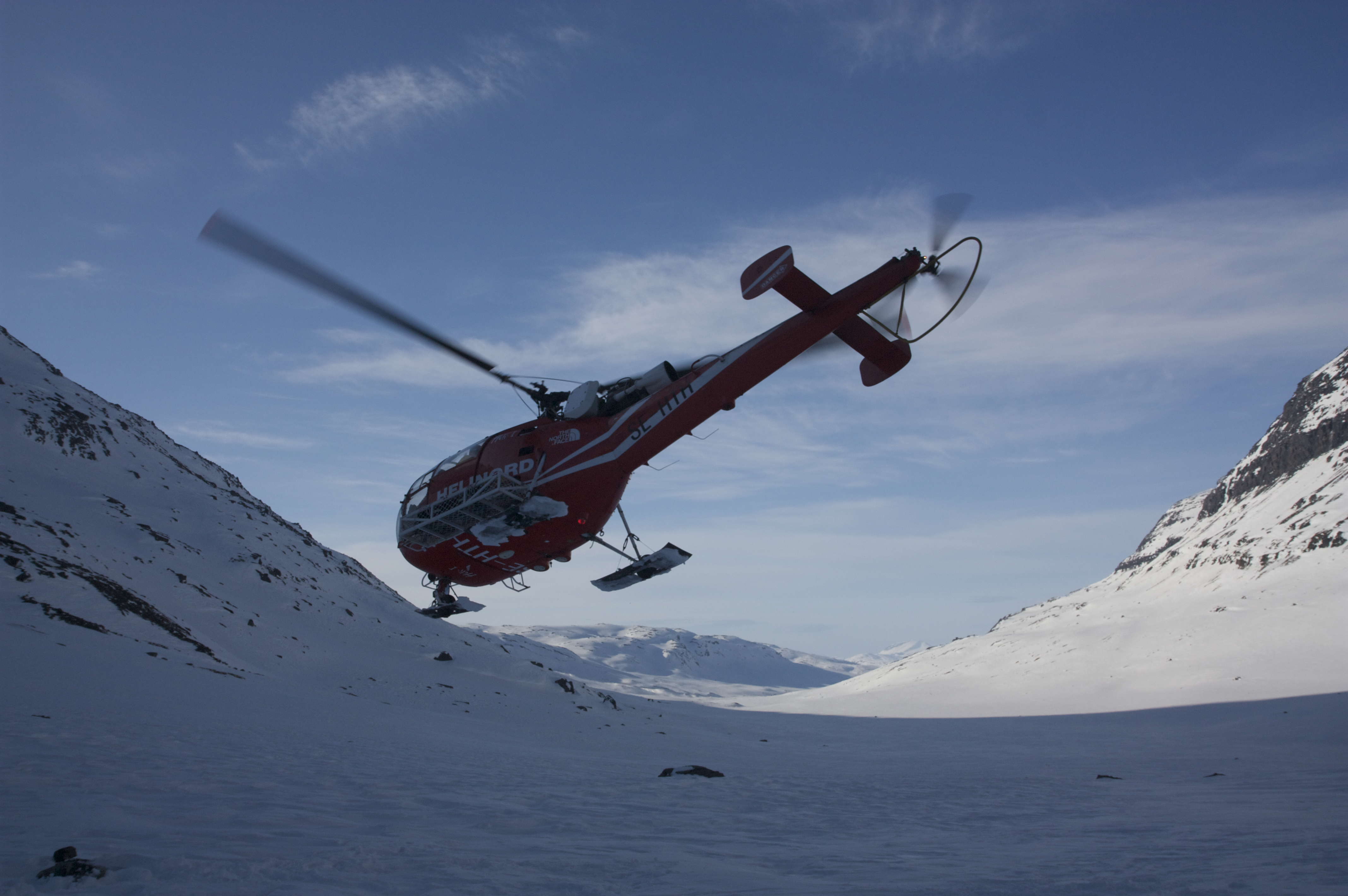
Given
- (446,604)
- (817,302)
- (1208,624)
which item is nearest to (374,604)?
(446,604)

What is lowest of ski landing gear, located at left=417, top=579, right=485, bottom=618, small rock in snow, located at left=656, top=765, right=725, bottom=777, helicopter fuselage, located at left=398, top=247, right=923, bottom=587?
small rock in snow, located at left=656, top=765, right=725, bottom=777

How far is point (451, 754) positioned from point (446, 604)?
5.68 meters

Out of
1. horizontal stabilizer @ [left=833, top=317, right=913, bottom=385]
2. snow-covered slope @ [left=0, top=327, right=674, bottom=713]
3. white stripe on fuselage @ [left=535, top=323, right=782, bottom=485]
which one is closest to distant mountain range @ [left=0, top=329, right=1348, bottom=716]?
snow-covered slope @ [left=0, top=327, right=674, bottom=713]

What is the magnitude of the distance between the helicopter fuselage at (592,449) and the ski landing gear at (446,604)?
46cm

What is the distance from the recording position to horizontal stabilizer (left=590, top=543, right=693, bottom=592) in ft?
60.7

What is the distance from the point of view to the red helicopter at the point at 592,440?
16.4 metres

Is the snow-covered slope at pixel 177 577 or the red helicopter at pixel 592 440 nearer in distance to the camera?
the red helicopter at pixel 592 440

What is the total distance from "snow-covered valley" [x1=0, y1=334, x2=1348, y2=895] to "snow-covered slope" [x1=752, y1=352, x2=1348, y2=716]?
109 centimetres

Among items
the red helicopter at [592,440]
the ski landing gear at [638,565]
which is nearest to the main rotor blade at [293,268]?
the red helicopter at [592,440]

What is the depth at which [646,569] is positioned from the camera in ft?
61.1

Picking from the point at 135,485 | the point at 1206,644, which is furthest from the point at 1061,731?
the point at 135,485

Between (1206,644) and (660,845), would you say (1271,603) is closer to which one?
(1206,644)

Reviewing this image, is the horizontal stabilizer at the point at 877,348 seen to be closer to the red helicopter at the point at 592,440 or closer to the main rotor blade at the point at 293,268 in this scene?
the red helicopter at the point at 592,440

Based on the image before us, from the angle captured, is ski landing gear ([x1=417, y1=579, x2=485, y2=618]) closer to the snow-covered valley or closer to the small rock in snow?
the snow-covered valley
